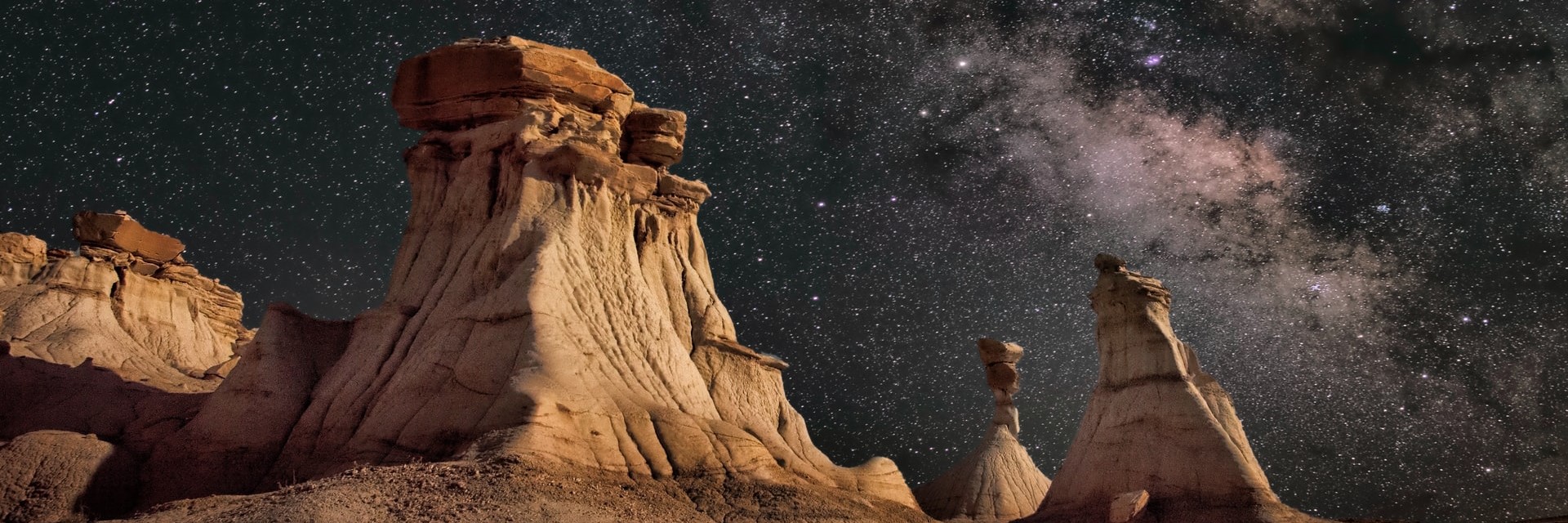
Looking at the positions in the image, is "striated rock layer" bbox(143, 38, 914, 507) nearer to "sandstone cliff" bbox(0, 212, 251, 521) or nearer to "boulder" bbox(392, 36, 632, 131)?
"boulder" bbox(392, 36, 632, 131)

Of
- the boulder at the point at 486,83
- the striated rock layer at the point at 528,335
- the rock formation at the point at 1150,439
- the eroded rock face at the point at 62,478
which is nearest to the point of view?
the eroded rock face at the point at 62,478

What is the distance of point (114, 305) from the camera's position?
98.5 ft

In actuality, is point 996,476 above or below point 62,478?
above

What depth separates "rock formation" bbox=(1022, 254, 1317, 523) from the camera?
2225cm

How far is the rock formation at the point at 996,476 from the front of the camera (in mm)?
30234

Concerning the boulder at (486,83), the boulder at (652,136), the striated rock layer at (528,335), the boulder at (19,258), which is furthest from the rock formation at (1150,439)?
the boulder at (19,258)

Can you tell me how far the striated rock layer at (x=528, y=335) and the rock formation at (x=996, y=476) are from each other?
9095mm

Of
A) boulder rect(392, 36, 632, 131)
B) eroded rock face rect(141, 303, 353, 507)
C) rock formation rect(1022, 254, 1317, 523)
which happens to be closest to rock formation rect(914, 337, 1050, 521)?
rock formation rect(1022, 254, 1317, 523)

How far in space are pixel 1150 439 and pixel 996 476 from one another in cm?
772

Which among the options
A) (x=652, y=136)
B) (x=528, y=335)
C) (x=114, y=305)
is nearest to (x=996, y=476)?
(x=652, y=136)

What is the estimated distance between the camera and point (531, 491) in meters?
13.6

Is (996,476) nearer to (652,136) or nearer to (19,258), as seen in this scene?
(652,136)

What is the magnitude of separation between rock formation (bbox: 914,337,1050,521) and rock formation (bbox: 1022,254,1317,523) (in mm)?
4937

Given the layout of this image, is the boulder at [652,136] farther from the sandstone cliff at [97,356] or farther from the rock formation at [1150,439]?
the rock formation at [1150,439]
